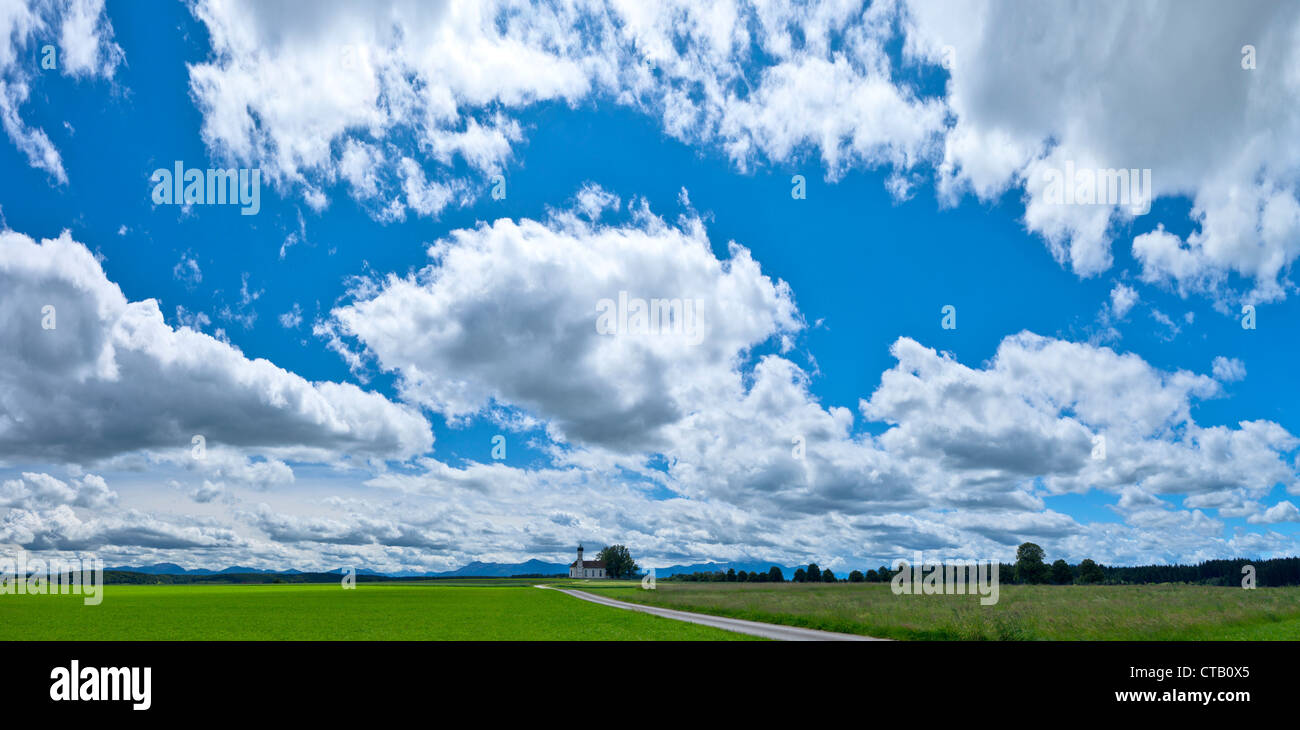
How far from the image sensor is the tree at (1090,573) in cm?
17320

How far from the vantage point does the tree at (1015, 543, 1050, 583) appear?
172 m

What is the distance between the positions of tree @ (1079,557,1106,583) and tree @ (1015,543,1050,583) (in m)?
10.3

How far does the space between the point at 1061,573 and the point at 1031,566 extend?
31.0 feet

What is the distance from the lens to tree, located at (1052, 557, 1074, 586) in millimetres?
173625

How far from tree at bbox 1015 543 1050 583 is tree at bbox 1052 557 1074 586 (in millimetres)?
2773

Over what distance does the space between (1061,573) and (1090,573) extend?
24.4 ft

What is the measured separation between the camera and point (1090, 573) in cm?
17525

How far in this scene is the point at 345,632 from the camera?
40.0m

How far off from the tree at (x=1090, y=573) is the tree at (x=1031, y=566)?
10259 millimetres
